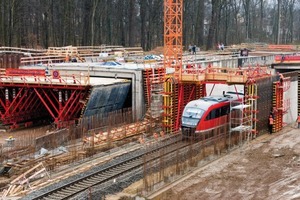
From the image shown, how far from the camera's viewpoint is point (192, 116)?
29578 mm

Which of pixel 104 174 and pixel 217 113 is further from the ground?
pixel 217 113

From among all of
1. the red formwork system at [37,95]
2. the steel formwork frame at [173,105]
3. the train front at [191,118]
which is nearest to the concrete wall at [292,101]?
the steel formwork frame at [173,105]

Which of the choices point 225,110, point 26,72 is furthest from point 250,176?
point 26,72

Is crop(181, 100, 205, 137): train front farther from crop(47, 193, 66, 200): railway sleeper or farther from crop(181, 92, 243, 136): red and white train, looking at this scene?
crop(47, 193, 66, 200): railway sleeper

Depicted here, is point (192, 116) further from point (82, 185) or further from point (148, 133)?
point (82, 185)

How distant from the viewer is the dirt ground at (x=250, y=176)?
2088cm

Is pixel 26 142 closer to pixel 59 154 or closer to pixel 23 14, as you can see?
pixel 59 154

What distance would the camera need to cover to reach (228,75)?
31.4 meters

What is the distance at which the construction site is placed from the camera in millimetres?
21875

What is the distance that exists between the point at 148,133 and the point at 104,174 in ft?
35.2

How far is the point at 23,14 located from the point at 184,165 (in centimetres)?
5436

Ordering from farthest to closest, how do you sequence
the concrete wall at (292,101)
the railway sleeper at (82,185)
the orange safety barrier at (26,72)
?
the concrete wall at (292,101)
the orange safety barrier at (26,72)
the railway sleeper at (82,185)

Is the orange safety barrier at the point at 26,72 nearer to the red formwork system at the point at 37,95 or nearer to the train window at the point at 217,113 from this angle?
the red formwork system at the point at 37,95

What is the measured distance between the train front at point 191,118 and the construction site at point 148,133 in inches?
3.4
